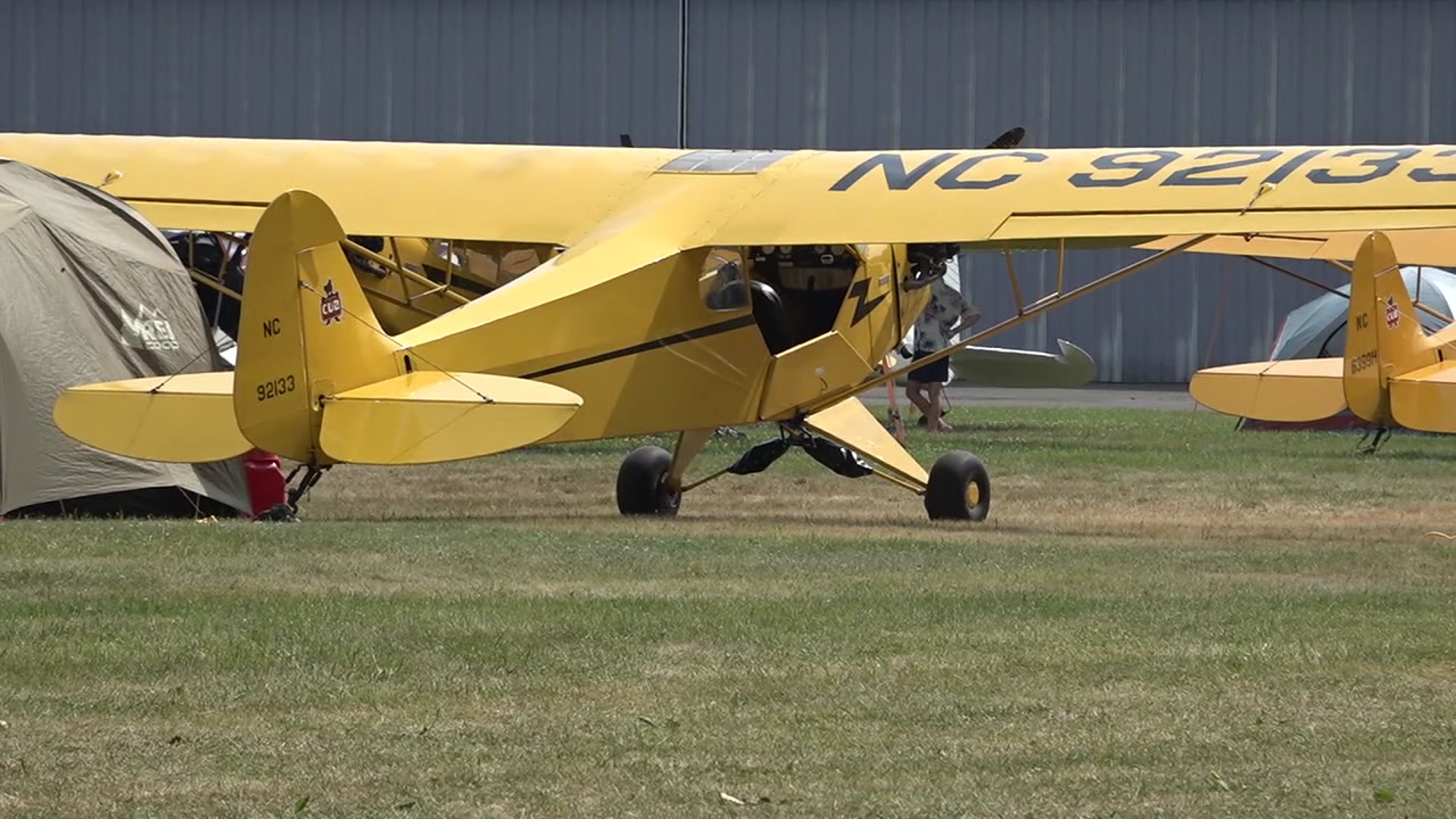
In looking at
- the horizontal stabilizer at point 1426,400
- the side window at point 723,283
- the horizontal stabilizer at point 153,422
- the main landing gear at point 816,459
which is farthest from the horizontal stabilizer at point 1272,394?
the horizontal stabilizer at point 153,422

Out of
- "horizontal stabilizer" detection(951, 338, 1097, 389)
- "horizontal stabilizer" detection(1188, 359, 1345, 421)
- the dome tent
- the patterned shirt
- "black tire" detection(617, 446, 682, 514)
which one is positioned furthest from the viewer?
"horizontal stabilizer" detection(951, 338, 1097, 389)

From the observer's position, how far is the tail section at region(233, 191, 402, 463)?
1134 cm

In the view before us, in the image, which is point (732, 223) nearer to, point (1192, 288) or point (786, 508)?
point (786, 508)

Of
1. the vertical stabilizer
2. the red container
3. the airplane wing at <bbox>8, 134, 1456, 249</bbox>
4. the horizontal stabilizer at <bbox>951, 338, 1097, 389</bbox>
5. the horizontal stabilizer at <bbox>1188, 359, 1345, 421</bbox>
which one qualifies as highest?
the airplane wing at <bbox>8, 134, 1456, 249</bbox>

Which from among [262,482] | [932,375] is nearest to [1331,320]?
[932,375]

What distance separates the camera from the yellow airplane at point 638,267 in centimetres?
1141

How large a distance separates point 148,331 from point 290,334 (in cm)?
313

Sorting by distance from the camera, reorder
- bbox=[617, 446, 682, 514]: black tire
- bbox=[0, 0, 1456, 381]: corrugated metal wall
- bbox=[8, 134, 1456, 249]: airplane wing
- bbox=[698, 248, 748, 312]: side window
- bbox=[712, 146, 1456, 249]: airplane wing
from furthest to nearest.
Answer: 1. bbox=[0, 0, 1456, 381]: corrugated metal wall
2. bbox=[617, 446, 682, 514]: black tire
3. bbox=[698, 248, 748, 312]: side window
4. bbox=[8, 134, 1456, 249]: airplane wing
5. bbox=[712, 146, 1456, 249]: airplane wing

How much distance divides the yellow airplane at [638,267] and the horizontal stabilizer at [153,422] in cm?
1

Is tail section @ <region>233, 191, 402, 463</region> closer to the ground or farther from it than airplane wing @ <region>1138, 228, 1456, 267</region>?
closer to the ground

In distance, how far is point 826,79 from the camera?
3728cm

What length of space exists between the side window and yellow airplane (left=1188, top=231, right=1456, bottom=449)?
11.3 feet

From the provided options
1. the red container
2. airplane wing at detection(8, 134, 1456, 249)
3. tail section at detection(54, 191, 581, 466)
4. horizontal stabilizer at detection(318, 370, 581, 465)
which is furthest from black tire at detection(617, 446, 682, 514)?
horizontal stabilizer at detection(318, 370, 581, 465)

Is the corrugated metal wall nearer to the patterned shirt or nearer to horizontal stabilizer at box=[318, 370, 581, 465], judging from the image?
the patterned shirt
